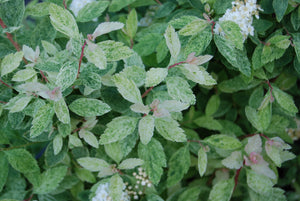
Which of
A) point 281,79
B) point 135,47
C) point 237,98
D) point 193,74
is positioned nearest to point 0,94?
point 135,47

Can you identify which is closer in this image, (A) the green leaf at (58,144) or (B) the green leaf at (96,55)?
(B) the green leaf at (96,55)

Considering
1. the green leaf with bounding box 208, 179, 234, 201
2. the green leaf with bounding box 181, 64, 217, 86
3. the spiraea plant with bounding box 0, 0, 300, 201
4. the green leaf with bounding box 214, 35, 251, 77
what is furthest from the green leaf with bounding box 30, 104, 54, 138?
the green leaf with bounding box 208, 179, 234, 201

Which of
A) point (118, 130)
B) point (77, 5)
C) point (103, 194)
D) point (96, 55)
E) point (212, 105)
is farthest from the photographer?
point (212, 105)

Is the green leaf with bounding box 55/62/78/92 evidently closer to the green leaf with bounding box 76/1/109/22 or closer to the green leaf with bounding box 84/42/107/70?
the green leaf with bounding box 84/42/107/70

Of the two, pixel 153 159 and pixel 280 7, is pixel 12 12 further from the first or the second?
pixel 280 7

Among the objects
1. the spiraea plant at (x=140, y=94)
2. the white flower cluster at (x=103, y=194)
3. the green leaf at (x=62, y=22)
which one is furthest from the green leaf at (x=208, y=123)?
the green leaf at (x=62, y=22)

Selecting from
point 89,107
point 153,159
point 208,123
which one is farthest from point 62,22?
point 208,123

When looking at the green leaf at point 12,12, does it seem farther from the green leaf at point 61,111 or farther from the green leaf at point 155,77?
the green leaf at point 155,77
